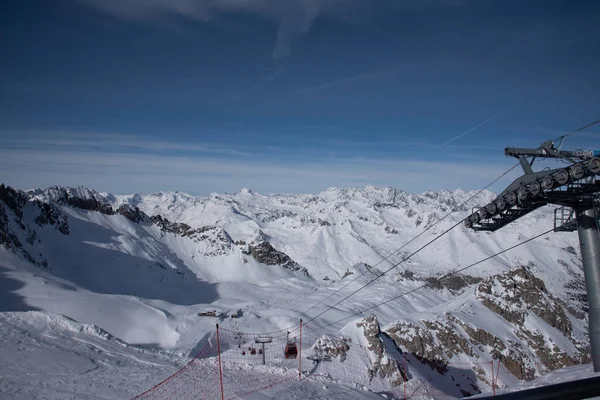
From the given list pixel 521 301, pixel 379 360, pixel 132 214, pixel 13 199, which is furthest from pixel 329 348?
pixel 132 214

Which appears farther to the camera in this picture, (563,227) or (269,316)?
(269,316)

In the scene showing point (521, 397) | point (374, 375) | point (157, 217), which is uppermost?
point (157, 217)

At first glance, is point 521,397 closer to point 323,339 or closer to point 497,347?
point 323,339

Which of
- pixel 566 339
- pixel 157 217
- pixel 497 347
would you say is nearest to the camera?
pixel 497 347

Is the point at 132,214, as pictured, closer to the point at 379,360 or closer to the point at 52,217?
the point at 52,217

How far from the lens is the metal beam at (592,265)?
12219 mm

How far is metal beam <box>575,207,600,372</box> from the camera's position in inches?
481

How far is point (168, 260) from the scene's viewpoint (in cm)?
13625

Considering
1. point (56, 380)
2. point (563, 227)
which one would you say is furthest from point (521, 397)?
point (56, 380)

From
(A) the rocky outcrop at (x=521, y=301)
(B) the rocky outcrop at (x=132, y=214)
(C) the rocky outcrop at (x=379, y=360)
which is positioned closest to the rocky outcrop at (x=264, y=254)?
(B) the rocky outcrop at (x=132, y=214)

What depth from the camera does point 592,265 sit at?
1241 centimetres

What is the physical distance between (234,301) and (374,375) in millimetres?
82723

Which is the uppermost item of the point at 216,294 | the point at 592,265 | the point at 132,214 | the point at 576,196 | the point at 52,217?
the point at 132,214

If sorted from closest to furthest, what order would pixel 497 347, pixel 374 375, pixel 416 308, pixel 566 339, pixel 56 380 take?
pixel 56 380 < pixel 374 375 < pixel 497 347 < pixel 566 339 < pixel 416 308
